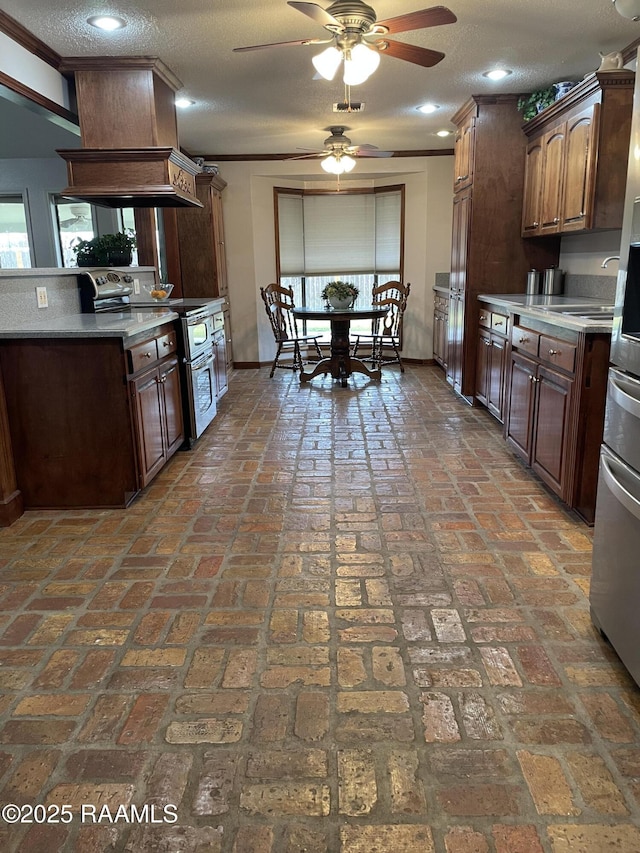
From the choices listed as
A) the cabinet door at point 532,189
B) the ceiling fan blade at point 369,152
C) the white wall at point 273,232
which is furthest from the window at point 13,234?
the cabinet door at point 532,189

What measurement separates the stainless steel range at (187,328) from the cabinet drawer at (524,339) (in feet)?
7.01

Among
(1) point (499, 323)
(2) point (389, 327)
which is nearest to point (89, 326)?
(1) point (499, 323)

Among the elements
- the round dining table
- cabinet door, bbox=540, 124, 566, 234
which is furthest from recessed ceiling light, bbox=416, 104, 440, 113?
the round dining table

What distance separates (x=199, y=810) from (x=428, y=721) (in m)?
0.62

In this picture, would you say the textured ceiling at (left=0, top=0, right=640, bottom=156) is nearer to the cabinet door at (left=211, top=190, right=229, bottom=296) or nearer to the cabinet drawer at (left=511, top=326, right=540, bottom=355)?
the cabinet door at (left=211, top=190, right=229, bottom=296)

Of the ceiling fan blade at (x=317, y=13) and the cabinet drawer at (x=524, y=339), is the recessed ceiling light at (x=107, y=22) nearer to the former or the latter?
the ceiling fan blade at (x=317, y=13)

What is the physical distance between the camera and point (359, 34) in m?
2.79

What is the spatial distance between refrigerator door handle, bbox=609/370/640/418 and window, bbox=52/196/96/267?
7.63 m

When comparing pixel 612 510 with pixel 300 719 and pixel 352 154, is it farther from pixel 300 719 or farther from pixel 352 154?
pixel 352 154

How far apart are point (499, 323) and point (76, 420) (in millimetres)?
2863

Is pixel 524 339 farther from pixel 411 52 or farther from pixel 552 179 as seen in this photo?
pixel 411 52

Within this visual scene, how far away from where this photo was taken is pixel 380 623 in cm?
211

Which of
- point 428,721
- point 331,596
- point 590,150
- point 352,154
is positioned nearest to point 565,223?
point 590,150

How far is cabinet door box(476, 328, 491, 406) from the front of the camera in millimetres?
4756
